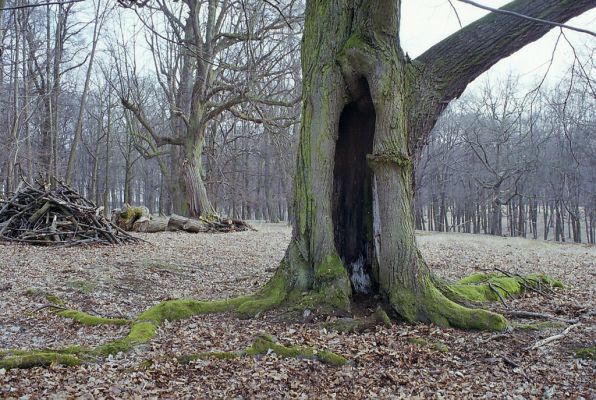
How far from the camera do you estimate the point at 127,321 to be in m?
5.00

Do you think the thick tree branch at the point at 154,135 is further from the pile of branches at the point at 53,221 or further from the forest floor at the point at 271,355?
the forest floor at the point at 271,355

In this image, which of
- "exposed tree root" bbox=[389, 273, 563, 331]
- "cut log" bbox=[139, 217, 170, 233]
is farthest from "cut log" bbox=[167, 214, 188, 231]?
"exposed tree root" bbox=[389, 273, 563, 331]

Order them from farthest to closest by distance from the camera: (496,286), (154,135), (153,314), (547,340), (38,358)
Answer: (154,135) → (496,286) → (153,314) → (547,340) → (38,358)

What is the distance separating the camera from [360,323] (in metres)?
4.52

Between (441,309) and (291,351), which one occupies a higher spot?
(441,309)

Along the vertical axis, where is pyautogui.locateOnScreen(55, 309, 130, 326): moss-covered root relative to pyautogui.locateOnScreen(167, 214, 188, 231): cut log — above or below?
below

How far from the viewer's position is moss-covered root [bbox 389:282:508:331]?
4.55 m

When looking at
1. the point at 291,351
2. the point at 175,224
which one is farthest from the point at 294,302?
the point at 175,224

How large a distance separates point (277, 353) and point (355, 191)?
7.46ft

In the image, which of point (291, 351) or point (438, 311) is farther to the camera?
point (438, 311)

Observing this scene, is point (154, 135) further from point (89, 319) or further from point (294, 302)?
point (294, 302)

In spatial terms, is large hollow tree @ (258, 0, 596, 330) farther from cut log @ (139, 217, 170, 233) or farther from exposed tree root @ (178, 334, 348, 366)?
cut log @ (139, 217, 170, 233)

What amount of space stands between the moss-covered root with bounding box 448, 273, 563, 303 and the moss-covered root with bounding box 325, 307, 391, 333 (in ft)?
3.35

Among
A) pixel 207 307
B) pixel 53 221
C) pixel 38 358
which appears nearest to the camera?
pixel 38 358
